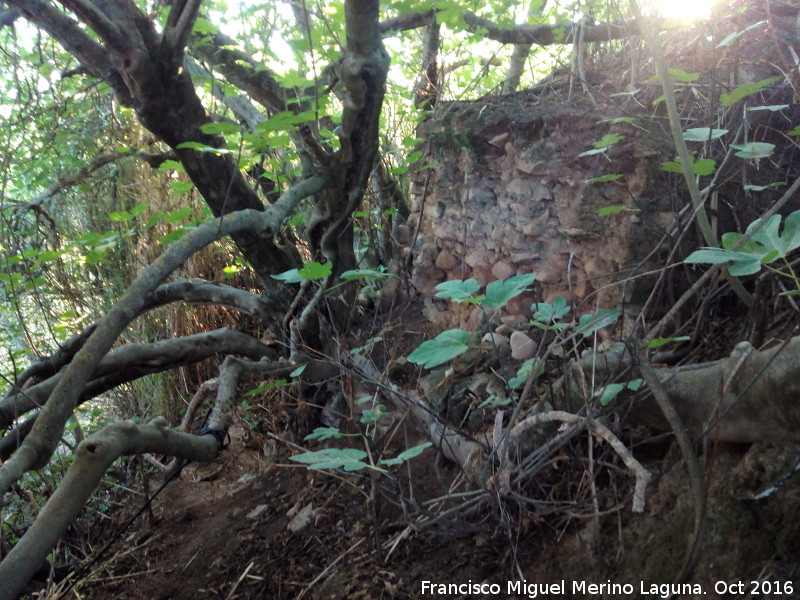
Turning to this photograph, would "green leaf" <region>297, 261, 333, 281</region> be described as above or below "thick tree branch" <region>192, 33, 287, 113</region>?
below

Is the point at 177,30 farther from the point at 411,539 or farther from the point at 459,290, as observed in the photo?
the point at 411,539

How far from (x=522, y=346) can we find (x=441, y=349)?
1.05 meters

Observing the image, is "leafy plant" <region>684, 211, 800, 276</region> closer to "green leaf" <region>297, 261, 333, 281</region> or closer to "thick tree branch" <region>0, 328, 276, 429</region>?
"green leaf" <region>297, 261, 333, 281</region>

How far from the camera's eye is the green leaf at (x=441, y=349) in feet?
4.08

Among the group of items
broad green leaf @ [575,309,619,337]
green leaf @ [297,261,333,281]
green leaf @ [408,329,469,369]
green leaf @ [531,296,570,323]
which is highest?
green leaf @ [297,261,333,281]

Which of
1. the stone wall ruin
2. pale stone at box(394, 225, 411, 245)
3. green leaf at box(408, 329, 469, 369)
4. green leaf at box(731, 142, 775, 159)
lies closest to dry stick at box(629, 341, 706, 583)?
green leaf at box(408, 329, 469, 369)

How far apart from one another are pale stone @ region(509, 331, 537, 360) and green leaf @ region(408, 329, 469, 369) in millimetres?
995

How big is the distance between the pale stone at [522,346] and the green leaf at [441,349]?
3.26 feet

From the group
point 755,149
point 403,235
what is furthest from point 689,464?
point 403,235

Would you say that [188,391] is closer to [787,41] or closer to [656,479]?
[656,479]

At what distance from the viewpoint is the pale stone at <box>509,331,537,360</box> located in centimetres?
225

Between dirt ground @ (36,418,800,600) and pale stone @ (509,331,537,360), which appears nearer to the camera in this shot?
dirt ground @ (36,418,800,600)

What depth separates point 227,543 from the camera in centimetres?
237

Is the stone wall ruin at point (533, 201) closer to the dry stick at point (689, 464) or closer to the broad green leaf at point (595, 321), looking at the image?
the broad green leaf at point (595, 321)
